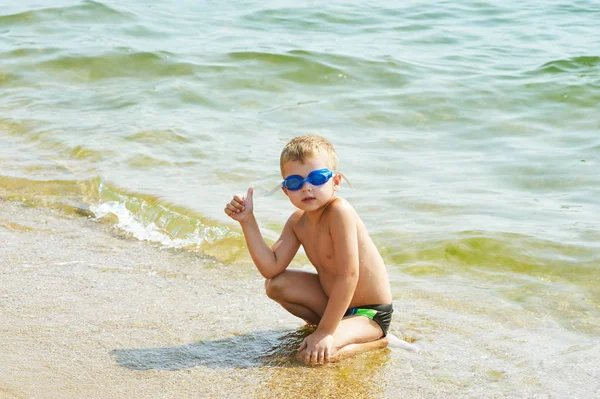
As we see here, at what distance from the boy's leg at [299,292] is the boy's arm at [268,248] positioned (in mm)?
46

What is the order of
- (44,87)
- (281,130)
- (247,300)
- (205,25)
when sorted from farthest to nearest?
(205,25) < (44,87) < (281,130) < (247,300)

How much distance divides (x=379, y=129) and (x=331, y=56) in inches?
129

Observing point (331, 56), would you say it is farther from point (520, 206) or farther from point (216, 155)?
point (520, 206)

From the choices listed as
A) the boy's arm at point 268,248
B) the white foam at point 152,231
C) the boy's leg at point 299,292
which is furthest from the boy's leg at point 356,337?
the white foam at point 152,231

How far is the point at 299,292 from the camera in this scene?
Answer: 12.7ft

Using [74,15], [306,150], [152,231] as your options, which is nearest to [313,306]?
[306,150]

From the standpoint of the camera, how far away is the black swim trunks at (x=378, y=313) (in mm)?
3824

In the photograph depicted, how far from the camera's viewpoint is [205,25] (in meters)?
14.0

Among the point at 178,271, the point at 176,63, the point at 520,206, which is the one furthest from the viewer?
the point at 176,63

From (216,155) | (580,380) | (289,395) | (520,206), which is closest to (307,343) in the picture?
(289,395)

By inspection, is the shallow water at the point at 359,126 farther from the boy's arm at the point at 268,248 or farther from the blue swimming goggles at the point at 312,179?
the blue swimming goggles at the point at 312,179

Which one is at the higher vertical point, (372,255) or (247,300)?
(372,255)

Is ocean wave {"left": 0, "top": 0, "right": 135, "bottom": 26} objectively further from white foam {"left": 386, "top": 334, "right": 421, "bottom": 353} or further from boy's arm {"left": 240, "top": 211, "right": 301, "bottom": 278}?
white foam {"left": 386, "top": 334, "right": 421, "bottom": 353}

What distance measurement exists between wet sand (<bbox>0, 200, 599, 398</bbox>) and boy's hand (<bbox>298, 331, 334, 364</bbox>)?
0.06 metres
